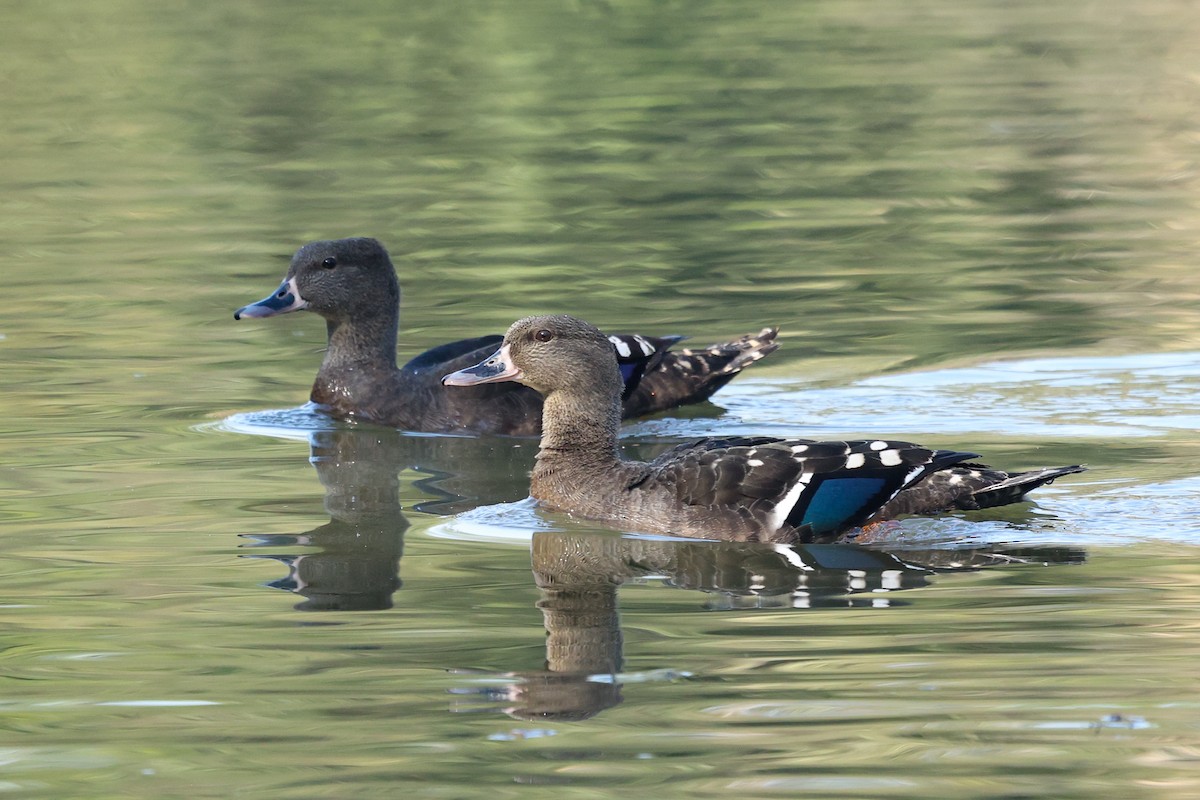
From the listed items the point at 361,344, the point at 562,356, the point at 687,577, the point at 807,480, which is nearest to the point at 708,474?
the point at 807,480

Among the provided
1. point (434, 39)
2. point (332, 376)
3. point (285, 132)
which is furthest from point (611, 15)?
point (332, 376)

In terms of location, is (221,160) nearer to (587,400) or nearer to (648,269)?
(648,269)

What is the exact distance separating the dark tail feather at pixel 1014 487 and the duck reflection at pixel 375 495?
2.61 m

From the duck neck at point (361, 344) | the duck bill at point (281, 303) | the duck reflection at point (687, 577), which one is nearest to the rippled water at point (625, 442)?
the duck reflection at point (687, 577)

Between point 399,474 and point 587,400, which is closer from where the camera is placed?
point 587,400

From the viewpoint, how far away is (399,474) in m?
12.1

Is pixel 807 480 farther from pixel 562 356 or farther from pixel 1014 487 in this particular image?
pixel 562 356

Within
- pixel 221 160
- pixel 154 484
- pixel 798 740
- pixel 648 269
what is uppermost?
pixel 221 160

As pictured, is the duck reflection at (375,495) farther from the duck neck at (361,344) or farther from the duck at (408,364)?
the duck neck at (361,344)

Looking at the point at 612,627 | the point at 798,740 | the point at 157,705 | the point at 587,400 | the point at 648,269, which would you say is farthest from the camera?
the point at 648,269

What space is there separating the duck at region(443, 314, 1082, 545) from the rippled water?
0.48 ft

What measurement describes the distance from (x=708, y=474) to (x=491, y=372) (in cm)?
175

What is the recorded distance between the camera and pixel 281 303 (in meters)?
13.9

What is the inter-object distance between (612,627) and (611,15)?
30134 mm
